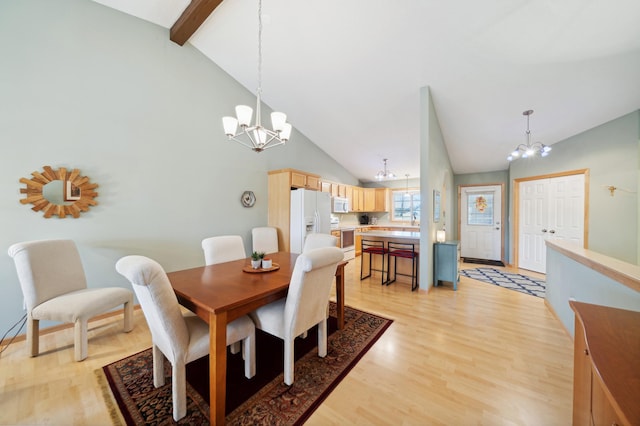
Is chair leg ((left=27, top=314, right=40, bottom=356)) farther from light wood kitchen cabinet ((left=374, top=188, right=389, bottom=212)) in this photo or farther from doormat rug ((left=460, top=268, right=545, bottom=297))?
light wood kitchen cabinet ((left=374, top=188, right=389, bottom=212))

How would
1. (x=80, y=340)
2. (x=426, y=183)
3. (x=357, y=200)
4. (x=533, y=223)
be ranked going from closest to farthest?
1. (x=80, y=340)
2. (x=426, y=183)
3. (x=533, y=223)
4. (x=357, y=200)

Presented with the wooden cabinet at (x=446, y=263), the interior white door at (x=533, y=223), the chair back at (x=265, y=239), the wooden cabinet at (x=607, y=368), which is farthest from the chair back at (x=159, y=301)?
the interior white door at (x=533, y=223)

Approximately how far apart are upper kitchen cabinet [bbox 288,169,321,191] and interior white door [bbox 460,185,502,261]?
435cm

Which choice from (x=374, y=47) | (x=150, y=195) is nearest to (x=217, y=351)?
(x=150, y=195)

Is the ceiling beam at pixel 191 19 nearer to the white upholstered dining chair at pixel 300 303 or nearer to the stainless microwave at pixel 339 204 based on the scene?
the white upholstered dining chair at pixel 300 303

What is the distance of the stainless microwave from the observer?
19.0ft

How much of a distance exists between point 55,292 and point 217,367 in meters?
2.01

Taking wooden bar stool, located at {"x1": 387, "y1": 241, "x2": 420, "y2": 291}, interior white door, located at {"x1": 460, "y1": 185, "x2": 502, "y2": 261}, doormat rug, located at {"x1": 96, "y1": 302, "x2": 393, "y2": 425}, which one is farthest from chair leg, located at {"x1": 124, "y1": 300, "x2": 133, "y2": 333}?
interior white door, located at {"x1": 460, "y1": 185, "x2": 502, "y2": 261}

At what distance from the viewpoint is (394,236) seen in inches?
158

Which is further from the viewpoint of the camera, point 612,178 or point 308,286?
point 612,178

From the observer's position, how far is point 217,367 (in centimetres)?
132

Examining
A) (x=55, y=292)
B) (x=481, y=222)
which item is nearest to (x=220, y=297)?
(x=55, y=292)

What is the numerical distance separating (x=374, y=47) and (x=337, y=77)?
73 centimetres

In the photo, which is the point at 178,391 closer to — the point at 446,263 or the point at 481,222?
the point at 446,263
